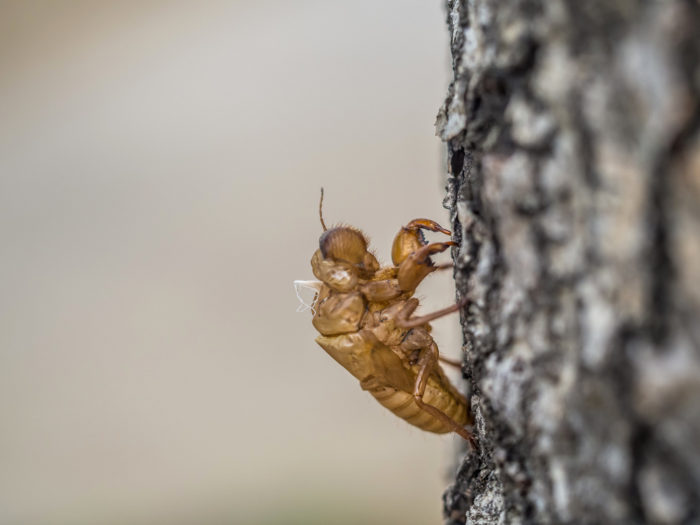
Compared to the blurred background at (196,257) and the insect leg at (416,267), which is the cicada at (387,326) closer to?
the insect leg at (416,267)

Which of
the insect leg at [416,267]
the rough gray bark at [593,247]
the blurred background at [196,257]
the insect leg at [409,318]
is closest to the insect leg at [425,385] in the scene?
the insect leg at [409,318]

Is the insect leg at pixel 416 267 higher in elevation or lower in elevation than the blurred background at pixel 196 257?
lower

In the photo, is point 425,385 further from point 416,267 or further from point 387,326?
point 416,267

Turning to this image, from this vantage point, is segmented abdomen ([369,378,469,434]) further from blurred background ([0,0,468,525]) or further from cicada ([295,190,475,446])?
blurred background ([0,0,468,525])

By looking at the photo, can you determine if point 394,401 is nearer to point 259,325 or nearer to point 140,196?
point 259,325

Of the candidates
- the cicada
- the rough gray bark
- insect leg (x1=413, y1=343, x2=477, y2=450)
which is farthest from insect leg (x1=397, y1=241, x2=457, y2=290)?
the rough gray bark

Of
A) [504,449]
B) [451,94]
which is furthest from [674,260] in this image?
[451,94]

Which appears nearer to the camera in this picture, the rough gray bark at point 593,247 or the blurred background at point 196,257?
the rough gray bark at point 593,247
